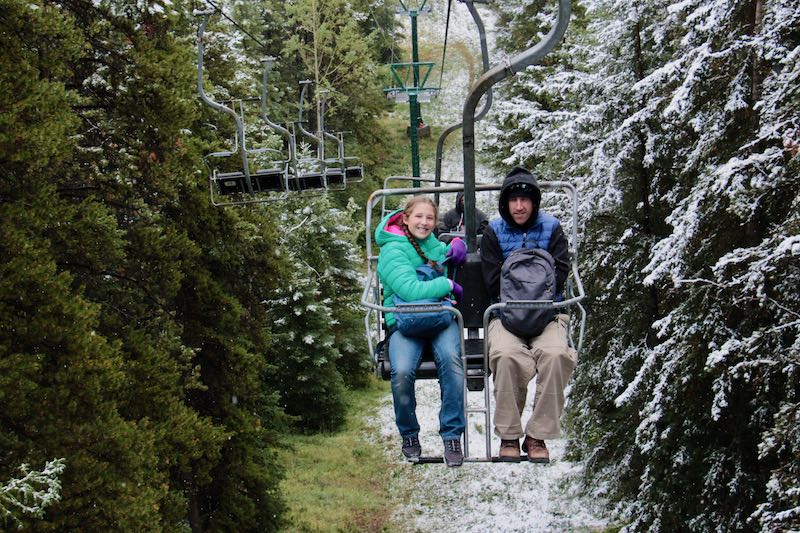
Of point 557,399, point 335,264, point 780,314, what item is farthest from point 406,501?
point 557,399

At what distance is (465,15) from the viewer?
6512 cm

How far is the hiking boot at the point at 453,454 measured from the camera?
225 inches

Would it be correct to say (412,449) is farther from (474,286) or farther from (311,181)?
(311,181)

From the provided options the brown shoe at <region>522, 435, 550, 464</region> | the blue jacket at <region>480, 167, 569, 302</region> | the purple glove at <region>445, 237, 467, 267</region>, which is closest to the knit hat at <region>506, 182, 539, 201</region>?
the blue jacket at <region>480, 167, 569, 302</region>

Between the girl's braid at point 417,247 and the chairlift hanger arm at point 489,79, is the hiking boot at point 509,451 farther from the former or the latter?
the chairlift hanger arm at point 489,79

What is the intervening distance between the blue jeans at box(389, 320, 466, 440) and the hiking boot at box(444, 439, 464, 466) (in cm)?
4

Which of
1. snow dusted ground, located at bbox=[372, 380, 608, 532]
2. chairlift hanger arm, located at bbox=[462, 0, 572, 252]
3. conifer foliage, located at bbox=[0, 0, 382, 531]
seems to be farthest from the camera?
snow dusted ground, located at bbox=[372, 380, 608, 532]

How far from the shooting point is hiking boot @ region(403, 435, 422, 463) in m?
5.90

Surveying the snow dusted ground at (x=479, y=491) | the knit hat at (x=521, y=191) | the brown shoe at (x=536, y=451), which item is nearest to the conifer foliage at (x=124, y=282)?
the snow dusted ground at (x=479, y=491)

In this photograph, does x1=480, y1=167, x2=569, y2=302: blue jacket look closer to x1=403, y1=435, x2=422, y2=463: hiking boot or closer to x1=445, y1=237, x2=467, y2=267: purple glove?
x1=445, y1=237, x2=467, y2=267: purple glove

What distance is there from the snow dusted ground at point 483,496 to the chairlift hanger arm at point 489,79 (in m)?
10.2

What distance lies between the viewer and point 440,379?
5.93 m

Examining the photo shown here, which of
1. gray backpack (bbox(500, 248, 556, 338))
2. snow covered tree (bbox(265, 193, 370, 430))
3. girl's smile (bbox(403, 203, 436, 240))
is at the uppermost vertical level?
girl's smile (bbox(403, 203, 436, 240))

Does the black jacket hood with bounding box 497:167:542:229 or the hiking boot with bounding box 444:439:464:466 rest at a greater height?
the black jacket hood with bounding box 497:167:542:229
